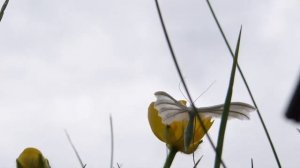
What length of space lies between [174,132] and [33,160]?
40 cm

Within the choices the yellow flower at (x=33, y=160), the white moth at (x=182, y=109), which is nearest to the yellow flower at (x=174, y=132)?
the white moth at (x=182, y=109)

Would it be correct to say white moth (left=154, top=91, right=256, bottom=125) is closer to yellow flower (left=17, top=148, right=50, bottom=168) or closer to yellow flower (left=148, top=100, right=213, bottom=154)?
yellow flower (left=148, top=100, right=213, bottom=154)

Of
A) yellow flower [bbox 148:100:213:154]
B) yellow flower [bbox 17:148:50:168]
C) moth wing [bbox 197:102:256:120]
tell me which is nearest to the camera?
moth wing [bbox 197:102:256:120]

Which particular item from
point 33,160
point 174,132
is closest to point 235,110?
point 174,132

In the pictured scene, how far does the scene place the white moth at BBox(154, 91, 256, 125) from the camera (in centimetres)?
105

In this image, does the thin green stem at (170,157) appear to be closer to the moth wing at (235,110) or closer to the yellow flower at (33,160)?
the moth wing at (235,110)

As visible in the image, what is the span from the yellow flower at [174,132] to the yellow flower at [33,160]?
1.08 feet

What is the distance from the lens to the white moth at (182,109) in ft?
3.43

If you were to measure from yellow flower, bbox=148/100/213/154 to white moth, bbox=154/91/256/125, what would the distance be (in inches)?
5.2

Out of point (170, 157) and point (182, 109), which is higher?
point (182, 109)

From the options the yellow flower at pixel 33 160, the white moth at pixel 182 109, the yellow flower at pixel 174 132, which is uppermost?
the white moth at pixel 182 109

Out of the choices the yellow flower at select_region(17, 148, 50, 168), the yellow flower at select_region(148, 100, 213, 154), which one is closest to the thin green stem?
the yellow flower at select_region(148, 100, 213, 154)

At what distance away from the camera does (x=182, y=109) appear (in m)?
1.12

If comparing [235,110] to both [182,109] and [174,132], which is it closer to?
[182,109]
